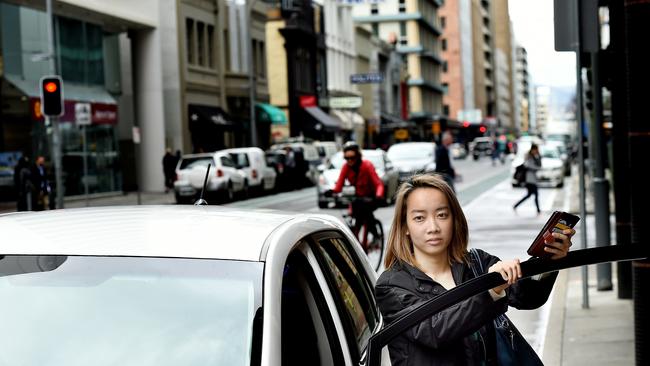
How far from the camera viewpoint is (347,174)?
51.9 feet

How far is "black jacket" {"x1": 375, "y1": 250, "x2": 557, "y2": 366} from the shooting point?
3.44 metres

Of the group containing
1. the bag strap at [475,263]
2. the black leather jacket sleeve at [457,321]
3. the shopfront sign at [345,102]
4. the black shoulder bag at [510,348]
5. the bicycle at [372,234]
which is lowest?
the bicycle at [372,234]

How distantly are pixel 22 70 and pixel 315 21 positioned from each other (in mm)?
44099

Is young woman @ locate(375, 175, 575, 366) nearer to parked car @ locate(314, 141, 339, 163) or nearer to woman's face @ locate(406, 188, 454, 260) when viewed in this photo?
woman's face @ locate(406, 188, 454, 260)

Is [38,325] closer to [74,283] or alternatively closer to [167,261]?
[74,283]

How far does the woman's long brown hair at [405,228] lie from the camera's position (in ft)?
12.7

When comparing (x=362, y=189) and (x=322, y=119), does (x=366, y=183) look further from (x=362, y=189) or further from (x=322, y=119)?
(x=322, y=119)

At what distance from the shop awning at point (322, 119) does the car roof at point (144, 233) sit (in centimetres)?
6910

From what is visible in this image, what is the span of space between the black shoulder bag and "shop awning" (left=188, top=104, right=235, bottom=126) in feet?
160

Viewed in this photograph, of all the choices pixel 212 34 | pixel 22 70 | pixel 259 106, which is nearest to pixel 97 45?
pixel 22 70

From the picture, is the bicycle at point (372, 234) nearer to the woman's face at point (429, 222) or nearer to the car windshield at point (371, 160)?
the woman's face at point (429, 222)

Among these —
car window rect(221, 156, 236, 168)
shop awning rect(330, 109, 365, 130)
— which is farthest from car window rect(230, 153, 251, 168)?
shop awning rect(330, 109, 365, 130)

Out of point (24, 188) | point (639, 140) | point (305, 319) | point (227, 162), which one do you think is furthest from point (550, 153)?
point (305, 319)

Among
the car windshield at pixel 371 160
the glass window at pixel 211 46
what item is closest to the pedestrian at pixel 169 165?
the glass window at pixel 211 46
